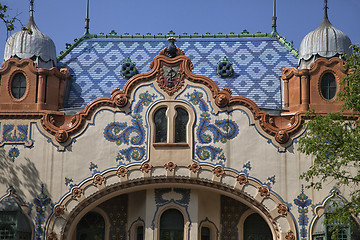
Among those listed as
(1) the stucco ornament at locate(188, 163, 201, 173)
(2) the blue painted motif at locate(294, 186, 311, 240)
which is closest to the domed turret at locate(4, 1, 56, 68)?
(1) the stucco ornament at locate(188, 163, 201, 173)

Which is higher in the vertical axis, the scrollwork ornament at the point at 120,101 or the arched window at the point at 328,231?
the scrollwork ornament at the point at 120,101

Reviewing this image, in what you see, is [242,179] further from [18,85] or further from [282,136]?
[18,85]

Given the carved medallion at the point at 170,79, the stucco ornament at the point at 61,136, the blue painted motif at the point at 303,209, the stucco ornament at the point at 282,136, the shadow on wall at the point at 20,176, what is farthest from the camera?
the carved medallion at the point at 170,79

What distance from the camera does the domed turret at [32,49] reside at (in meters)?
29.8

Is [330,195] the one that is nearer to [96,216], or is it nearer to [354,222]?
[354,222]

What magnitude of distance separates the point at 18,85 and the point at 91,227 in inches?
231

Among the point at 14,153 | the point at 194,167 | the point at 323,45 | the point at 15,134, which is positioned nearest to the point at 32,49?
the point at 15,134

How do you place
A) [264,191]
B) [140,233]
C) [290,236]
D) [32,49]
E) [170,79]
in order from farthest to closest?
[32,49] < [170,79] < [140,233] < [264,191] < [290,236]

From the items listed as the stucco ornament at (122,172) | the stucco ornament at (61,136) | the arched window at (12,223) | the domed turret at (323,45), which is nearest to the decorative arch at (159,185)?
the stucco ornament at (122,172)

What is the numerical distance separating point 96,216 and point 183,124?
15.1 ft

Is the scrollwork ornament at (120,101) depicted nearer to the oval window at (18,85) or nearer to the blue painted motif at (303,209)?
the oval window at (18,85)

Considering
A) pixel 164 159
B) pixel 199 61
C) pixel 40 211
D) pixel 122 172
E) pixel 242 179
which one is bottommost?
pixel 40 211

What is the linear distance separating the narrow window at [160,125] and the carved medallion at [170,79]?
0.76 m

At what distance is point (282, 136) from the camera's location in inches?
1075
